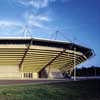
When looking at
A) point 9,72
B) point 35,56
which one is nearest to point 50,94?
point 35,56

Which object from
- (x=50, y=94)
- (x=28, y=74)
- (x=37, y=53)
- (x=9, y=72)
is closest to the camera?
(x=50, y=94)

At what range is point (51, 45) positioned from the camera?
163ft

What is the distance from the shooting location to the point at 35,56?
48.9 metres

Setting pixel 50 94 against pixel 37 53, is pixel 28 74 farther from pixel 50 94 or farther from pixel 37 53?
pixel 50 94

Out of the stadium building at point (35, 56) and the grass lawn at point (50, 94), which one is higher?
the stadium building at point (35, 56)

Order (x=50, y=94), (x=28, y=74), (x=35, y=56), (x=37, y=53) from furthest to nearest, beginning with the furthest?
(x=28, y=74), (x=35, y=56), (x=37, y=53), (x=50, y=94)

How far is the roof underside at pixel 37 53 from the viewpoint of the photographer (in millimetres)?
46000

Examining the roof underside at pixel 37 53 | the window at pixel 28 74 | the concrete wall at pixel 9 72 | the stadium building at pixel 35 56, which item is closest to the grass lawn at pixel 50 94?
the roof underside at pixel 37 53

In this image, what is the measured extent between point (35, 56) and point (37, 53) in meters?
1.13

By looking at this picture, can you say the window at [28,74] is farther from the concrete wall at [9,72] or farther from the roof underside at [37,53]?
the concrete wall at [9,72]

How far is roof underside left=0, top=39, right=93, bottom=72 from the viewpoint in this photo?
46000 millimetres

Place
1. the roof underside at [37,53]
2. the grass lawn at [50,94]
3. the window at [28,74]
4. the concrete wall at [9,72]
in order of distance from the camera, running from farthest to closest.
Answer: the window at [28,74]
the concrete wall at [9,72]
the roof underside at [37,53]
the grass lawn at [50,94]

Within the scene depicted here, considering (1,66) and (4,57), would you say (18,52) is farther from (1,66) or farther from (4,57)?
(1,66)

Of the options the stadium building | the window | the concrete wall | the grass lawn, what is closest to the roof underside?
the stadium building
